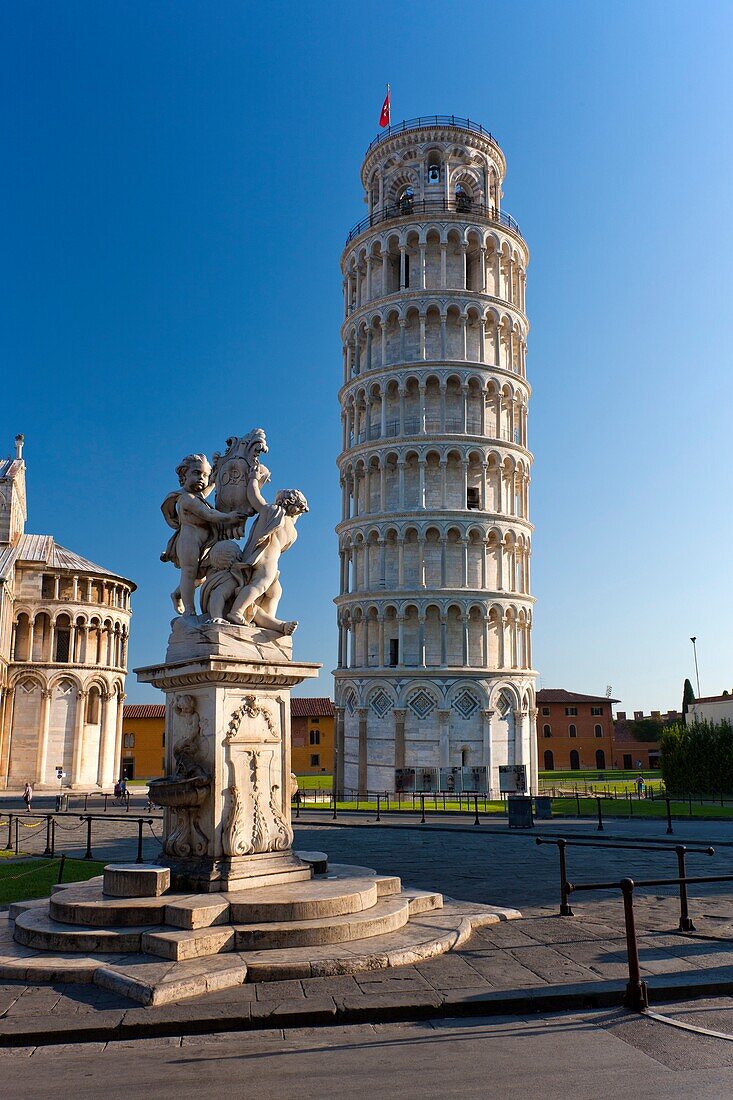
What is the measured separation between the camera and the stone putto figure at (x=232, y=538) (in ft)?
38.7

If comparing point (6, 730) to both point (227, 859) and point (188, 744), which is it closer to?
point (188, 744)

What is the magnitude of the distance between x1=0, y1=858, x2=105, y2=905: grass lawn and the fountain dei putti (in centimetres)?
372

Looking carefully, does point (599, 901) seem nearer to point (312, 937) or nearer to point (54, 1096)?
point (312, 937)

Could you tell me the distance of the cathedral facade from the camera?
62438 millimetres

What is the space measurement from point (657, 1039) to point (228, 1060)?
132 inches

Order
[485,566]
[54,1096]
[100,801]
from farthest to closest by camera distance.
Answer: [485,566]
[100,801]
[54,1096]

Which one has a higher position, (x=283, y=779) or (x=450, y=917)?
(x=283, y=779)

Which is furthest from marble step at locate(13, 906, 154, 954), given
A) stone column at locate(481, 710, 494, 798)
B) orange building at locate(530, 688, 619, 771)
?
orange building at locate(530, 688, 619, 771)

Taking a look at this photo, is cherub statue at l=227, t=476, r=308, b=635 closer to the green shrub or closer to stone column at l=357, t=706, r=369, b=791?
stone column at l=357, t=706, r=369, b=791

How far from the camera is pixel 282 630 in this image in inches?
470

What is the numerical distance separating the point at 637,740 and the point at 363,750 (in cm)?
6744

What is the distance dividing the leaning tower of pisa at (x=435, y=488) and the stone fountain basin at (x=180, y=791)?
136 feet

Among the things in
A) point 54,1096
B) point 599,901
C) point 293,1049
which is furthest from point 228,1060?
point 599,901

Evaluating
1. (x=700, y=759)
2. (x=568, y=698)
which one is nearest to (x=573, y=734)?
(x=568, y=698)
